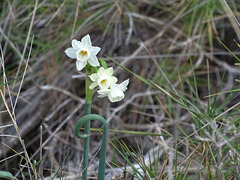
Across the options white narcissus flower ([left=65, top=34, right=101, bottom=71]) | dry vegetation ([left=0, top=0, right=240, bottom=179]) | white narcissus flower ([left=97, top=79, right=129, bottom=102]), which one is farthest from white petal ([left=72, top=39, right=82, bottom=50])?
dry vegetation ([left=0, top=0, right=240, bottom=179])

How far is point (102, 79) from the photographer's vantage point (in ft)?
2.53

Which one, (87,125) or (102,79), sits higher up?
(102,79)

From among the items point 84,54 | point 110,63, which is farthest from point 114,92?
point 110,63

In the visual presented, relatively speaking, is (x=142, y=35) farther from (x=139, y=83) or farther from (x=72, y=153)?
(x=72, y=153)

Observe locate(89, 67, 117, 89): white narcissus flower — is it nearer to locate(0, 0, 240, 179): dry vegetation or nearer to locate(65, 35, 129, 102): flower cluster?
locate(65, 35, 129, 102): flower cluster

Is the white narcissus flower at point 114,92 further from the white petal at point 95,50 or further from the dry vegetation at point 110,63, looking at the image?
the dry vegetation at point 110,63

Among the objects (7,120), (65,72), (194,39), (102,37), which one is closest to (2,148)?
(7,120)

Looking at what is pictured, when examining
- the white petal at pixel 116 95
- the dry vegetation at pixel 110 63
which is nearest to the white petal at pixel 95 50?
the white petal at pixel 116 95

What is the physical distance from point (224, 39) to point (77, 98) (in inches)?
36.5

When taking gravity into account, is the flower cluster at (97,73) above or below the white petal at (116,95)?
above

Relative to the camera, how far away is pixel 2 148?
1506mm

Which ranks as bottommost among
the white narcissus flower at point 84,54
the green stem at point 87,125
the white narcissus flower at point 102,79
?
the green stem at point 87,125

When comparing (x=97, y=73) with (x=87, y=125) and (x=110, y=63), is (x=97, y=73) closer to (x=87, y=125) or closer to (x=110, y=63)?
(x=87, y=125)

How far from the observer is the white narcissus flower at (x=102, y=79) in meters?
0.77
